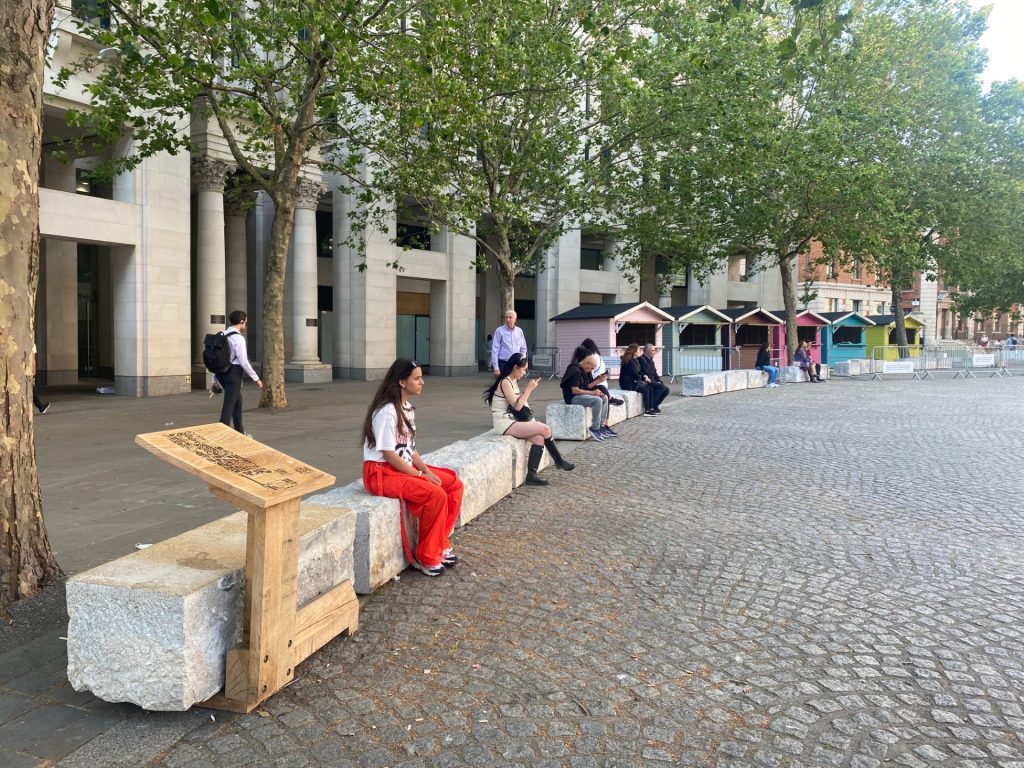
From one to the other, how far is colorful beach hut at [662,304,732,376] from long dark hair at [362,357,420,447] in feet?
79.1

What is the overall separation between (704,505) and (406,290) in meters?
25.5

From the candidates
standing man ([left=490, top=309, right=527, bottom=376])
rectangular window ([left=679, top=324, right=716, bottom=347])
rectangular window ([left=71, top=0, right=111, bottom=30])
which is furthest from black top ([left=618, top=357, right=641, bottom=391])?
rectangular window ([left=679, top=324, right=716, bottom=347])

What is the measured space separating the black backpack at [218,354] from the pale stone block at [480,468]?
4.40 metres

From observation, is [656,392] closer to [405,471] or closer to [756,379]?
[756,379]

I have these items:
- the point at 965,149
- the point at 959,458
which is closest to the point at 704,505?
the point at 959,458

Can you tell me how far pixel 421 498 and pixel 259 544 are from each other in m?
1.92

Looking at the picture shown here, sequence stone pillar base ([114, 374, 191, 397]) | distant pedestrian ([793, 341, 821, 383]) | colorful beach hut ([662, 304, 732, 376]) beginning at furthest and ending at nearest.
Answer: colorful beach hut ([662, 304, 732, 376]) → distant pedestrian ([793, 341, 821, 383]) → stone pillar base ([114, 374, 191, 397])

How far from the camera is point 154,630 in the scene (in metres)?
2.98

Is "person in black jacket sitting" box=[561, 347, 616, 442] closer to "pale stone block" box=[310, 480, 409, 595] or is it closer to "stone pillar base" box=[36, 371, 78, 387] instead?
"pale stone block" box=[310, 480, 409, 595]

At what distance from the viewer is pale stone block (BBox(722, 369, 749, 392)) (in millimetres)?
22253

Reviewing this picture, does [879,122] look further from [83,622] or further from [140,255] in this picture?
[83,622]

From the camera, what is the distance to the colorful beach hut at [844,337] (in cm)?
3634

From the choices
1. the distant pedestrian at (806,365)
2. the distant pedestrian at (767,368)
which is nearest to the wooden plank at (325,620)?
the distant pedestrian at (767,368)

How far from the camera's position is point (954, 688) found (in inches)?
134
